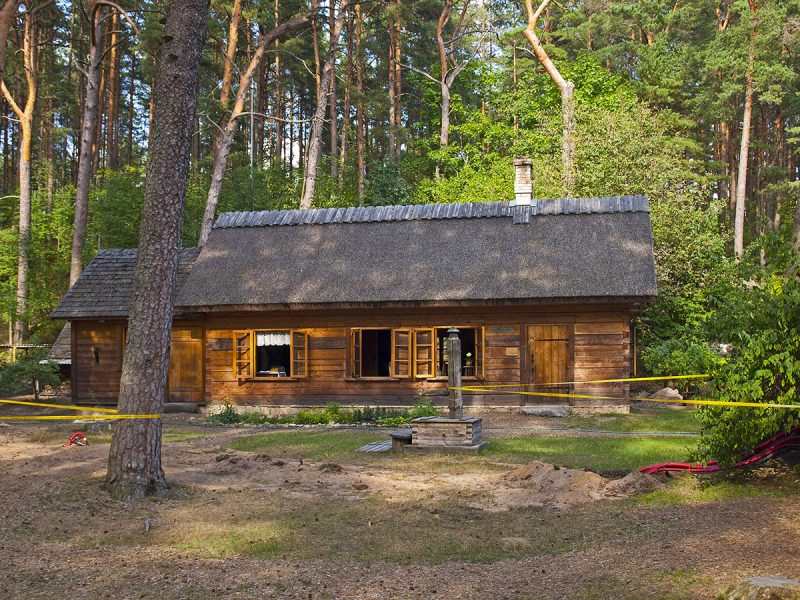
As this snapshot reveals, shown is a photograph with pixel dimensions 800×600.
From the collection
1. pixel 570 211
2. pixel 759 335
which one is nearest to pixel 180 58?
pixel 759 335

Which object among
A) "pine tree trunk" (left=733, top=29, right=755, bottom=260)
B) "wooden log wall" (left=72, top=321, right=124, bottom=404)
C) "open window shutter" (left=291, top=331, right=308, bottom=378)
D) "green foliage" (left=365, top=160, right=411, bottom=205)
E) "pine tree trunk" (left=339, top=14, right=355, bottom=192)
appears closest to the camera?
"open window shutter" (left=291, top=331, right=308, bottom=378)

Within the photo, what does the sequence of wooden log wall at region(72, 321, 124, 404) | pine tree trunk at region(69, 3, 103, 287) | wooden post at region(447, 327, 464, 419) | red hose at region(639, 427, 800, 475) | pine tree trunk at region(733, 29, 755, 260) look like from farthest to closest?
pine tree trunk at region(733, 29, 755, 260)
pine tree trunk at region(69, 3, 103, 287)
wooden log wall at region(72, 321, 124, 404)
wooden post at region(447, 327, 464, 419)
red hose at region(639, 427, 800, 475)

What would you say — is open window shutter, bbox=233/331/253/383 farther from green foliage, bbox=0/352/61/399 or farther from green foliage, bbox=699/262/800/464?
green foliage, bbox=699/262/800/464

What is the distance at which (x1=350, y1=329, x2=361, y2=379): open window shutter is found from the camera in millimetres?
21750

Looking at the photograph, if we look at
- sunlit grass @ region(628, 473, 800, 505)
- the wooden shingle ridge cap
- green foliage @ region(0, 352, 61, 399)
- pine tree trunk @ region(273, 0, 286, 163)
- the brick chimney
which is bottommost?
sunlit grass @ region(628, 473, 800, 505)

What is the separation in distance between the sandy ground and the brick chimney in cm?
1248

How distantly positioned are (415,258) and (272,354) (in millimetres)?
5911

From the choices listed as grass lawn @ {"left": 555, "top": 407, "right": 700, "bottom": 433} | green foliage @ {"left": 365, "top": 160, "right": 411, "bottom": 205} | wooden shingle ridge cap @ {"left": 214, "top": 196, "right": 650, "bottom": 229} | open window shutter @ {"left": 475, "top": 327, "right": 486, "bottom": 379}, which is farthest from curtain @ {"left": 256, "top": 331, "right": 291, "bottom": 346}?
green foliage @ {"left": 365, "top": 160, "right": 411, "bottom": 205}

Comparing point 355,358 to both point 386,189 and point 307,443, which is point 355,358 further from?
point 386,189

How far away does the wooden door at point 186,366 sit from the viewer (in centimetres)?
2295

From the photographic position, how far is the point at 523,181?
23.2 metres

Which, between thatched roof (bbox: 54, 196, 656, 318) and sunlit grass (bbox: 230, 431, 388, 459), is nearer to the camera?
sunlit grass (bbox: 230, 431, 388, 459)

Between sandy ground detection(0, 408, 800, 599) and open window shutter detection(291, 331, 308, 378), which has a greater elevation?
open window shutter detection(291, 331, 308, 378)

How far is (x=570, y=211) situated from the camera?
2275 centimetres
